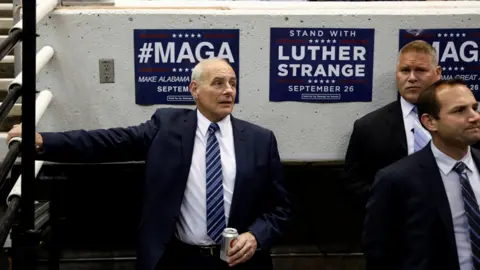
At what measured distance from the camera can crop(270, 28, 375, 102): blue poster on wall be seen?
4.25 metres

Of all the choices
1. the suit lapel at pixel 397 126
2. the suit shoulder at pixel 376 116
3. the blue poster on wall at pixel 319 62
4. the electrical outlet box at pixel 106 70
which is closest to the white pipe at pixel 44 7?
the electrical outlet box at pixel 106 70

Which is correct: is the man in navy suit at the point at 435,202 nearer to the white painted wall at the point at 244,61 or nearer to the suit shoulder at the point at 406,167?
the suit shoulder at the point at 406,167

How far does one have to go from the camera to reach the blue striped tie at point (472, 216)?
302 centimetres

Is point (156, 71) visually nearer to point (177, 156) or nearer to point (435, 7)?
point (177, 156)

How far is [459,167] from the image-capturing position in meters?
3.12

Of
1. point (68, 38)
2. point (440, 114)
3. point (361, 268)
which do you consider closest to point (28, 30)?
point (68, 38)

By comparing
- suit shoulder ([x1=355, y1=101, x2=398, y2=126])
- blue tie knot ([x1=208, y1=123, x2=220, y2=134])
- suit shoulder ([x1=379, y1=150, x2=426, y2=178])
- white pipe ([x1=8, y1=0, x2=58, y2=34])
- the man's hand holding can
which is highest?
white pipe ([x1=8, y1=0, x2=58, y2=34])

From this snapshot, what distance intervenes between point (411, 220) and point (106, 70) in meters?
1.93

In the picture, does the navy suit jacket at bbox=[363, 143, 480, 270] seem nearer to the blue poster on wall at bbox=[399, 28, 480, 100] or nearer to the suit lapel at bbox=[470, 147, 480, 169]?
the suit lapel at bbox=[470, 147, 480, 169]

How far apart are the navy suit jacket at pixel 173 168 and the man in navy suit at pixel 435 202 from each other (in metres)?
0.68

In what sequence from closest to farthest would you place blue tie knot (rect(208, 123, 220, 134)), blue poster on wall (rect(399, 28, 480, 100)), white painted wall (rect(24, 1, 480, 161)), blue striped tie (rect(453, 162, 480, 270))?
blue striped tie (rect(453, 162, 480, 270)), blue tie knot (rect(208, 123, 220, 134)), white painted wall (rect(24, 1, 480, 161)), blue poster on wall (rect(399, 28, 480, 100))

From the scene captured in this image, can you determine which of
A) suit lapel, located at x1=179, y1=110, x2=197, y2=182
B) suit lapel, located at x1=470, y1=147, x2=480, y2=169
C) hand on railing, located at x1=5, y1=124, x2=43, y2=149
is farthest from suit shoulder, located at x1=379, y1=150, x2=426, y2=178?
hand on railing, located at x1=5, y1=124, x2=43, y2=149

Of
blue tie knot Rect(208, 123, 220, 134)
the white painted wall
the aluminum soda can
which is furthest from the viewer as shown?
the white painted wall

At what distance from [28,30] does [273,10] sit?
1.83 m
